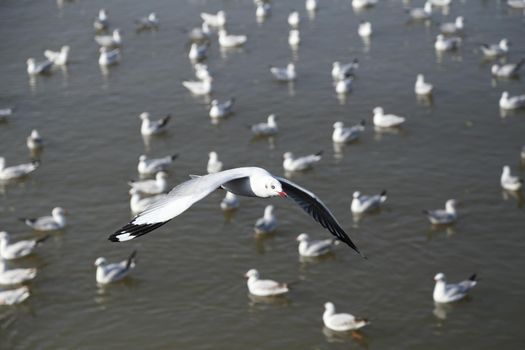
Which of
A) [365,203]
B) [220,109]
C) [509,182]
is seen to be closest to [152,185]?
[220,109]

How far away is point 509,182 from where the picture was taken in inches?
1093

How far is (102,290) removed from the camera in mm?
23891

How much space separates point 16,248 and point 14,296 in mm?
2317

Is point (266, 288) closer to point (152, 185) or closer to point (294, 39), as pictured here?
point (152, 185)

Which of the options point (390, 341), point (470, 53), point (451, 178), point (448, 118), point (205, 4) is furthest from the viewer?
point (205, 4)

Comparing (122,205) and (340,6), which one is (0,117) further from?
(340,6)

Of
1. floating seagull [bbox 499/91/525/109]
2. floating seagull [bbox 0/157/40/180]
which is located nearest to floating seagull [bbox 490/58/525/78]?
floating seagull [bbox 499/91/525/109]

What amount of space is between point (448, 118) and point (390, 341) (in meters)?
12.2

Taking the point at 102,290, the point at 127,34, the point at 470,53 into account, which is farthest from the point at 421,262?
the point at 127,34

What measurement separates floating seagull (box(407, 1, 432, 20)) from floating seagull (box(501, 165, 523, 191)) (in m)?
14.4

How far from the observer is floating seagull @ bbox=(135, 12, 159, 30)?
4038 centimetres

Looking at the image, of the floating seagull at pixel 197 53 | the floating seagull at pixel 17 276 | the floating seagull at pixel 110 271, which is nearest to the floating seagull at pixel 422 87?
the floating seagull at pixel 197 53

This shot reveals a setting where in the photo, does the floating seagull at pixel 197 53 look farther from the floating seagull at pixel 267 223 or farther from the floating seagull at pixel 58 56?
the floating seagull at pixel 267 223

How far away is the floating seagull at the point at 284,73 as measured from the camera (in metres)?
34.7
